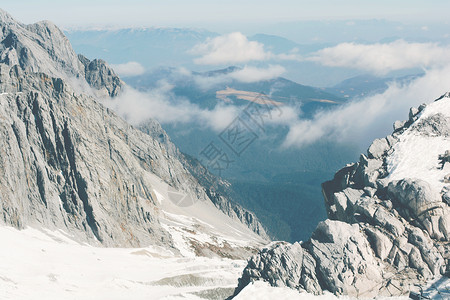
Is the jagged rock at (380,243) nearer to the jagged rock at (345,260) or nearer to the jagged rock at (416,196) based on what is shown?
the jagged rock at (345,260)

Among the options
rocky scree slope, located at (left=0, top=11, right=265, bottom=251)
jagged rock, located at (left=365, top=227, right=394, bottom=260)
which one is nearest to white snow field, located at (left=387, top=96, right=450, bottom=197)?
jagged rock, located at (left=365, top=227, right=394, bottom=260)

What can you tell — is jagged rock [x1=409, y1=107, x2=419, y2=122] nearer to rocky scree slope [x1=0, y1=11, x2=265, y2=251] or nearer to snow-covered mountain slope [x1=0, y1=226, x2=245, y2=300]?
snow-covered mountain slope [x1=0, y1=226, x2=245, y2=300]

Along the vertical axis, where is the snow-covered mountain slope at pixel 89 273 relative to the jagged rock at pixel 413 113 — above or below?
below

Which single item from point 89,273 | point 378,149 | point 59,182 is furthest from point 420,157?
point 59,182

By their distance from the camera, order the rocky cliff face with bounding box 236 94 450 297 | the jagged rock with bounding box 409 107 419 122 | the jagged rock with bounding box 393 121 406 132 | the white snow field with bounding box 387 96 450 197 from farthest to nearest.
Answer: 1. the jagged rock with bounding box 393 121 406 132
2. the jagged rock with bounding box 409 107 419 122
3. the white snow field with bounding box 387 96 450 197
4. the rocky cliff face with bounding box 236 94 450 297

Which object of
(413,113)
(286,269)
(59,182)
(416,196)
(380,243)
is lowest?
(286,269)

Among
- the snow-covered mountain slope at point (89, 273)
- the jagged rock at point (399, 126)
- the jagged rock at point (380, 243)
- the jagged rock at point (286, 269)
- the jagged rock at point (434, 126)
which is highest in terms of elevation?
the jagged rock at point (434, 126)

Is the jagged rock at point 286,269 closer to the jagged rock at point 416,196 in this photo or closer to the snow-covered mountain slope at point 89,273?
Result: the snow-covered mountain slope at point 89,273

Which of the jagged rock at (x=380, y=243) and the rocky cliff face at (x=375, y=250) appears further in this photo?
the jagged rock at (x=380, y=243)

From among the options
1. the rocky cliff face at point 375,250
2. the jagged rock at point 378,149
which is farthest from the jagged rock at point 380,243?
the jagged rock at point 378,149

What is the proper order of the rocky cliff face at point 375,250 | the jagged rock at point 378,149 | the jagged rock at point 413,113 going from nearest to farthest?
1. the rocky cliff face at point 375,250
2. the jagged rock at point 378,149
3. the jagged rock at point 413,113

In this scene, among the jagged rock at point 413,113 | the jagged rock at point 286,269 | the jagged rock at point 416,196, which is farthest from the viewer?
the jagged rock at point 413,113

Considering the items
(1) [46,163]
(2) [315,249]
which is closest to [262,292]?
(2) [315,249]

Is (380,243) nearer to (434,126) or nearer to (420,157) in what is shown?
(420,157)
